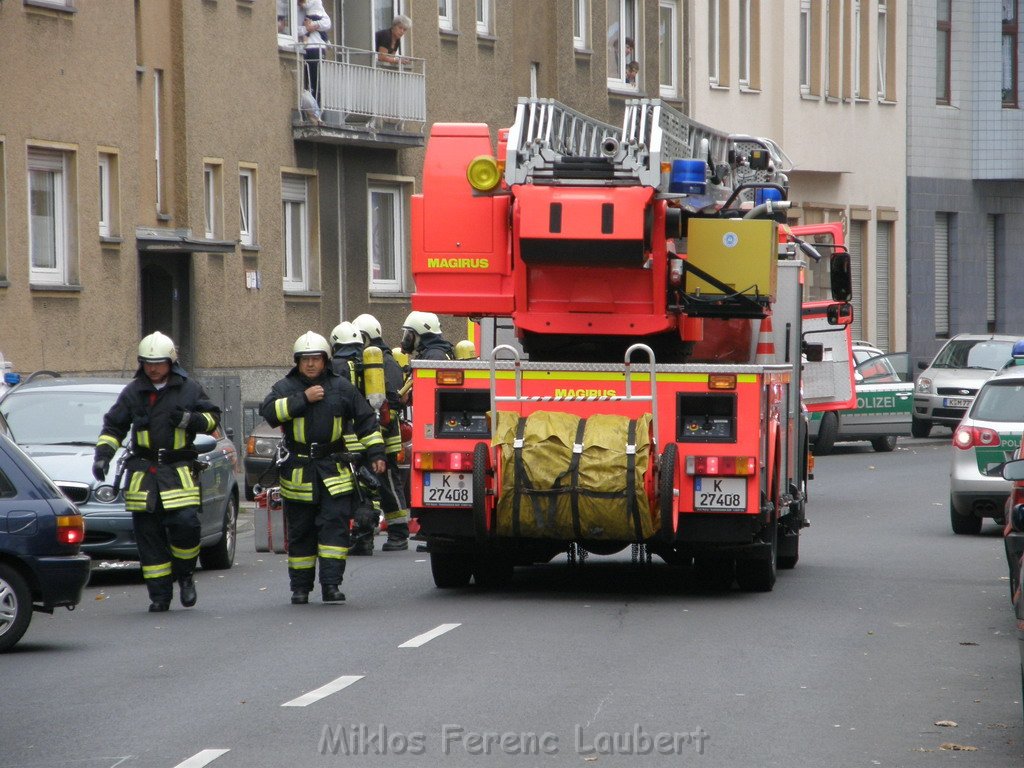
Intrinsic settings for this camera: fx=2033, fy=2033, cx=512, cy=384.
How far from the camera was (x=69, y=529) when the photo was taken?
Result: 37.9 ft

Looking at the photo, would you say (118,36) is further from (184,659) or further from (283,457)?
(184,659)

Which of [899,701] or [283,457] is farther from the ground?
[283,457]

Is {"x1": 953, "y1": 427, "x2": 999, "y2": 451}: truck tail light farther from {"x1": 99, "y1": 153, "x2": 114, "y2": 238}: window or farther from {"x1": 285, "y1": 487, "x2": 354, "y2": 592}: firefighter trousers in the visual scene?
{"x1": 99, "y1": 153, "x2": 114, "y2": 238}: window

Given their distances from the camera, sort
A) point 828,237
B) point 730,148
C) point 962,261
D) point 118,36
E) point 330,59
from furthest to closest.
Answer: point 962,261
point 330,59
point 118,36
point 828,237
point 730,148

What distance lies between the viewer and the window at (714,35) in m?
44.4

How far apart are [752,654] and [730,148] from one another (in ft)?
19.9

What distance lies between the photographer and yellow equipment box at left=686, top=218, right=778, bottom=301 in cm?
1375

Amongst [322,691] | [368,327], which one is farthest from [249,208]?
[322,691]

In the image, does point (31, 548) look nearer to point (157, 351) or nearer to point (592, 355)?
point (157, 351)

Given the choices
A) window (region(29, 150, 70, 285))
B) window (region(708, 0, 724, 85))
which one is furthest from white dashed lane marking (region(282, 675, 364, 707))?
window (region(708, 0, 724, 85))

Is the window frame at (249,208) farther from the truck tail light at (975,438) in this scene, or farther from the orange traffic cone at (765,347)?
the orange traffic cone at (765,347)

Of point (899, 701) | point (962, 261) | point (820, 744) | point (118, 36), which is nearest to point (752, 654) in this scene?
point (899, 701)

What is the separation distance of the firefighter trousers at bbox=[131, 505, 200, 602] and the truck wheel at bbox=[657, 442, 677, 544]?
10.0 ft

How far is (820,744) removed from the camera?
336 inches
